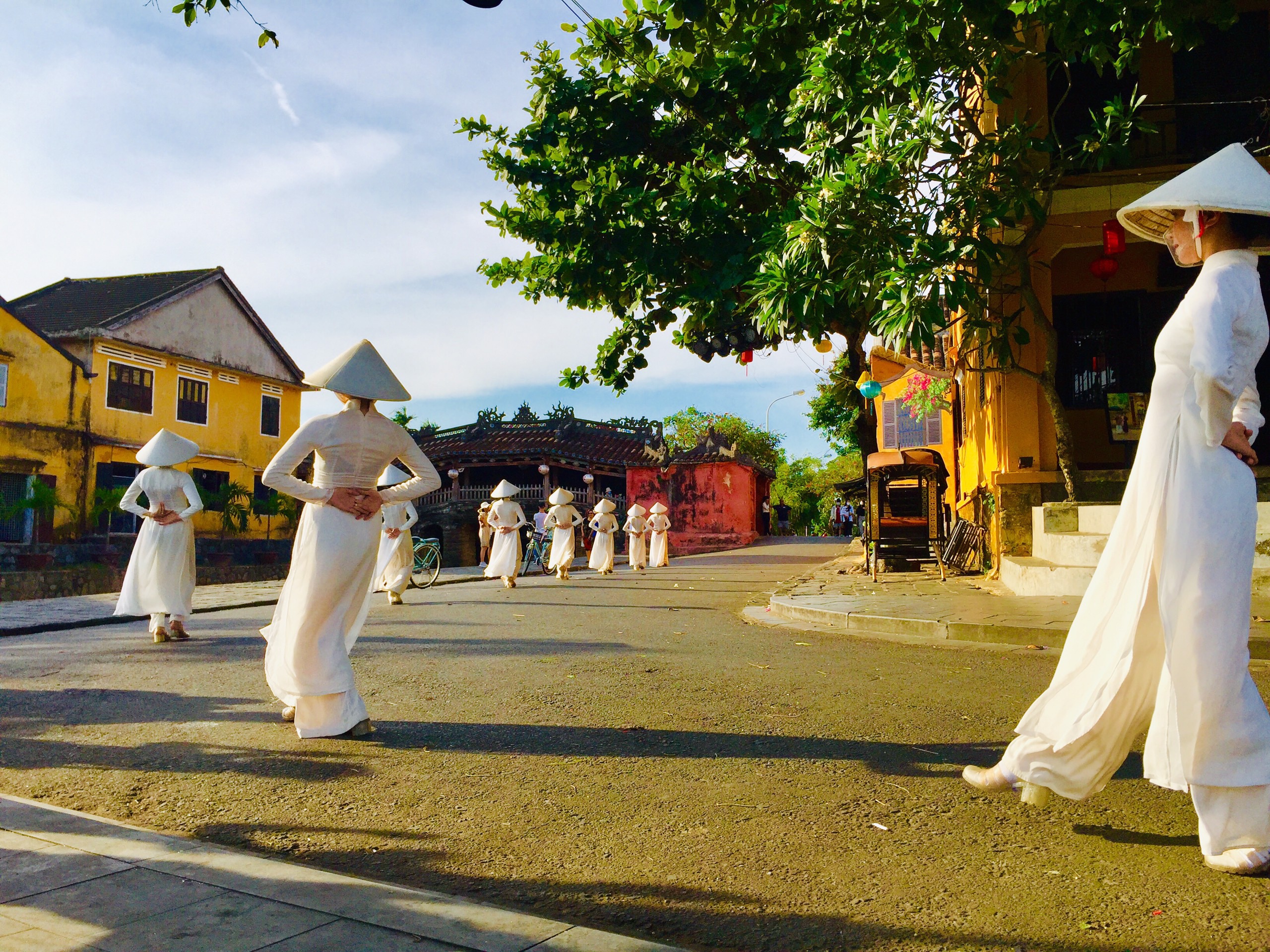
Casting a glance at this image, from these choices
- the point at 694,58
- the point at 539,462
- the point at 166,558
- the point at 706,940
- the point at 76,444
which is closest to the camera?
the point at 706,940

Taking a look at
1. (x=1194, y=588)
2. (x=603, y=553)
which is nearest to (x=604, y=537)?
(x=603, y=553)

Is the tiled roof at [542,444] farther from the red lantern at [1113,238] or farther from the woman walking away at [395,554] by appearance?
the red lantern at [1113,238]

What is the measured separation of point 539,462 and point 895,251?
25.7 meters

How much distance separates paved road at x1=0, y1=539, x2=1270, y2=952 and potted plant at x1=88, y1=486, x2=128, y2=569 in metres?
20.2

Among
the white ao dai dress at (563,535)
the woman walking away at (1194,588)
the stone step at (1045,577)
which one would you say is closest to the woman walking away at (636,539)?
the white ao dai dress at (563,535)

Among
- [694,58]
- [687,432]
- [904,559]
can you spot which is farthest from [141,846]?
[687,432]

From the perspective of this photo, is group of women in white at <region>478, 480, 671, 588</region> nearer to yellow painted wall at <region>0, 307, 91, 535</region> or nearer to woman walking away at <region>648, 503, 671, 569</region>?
woman walking away at <region>648, 503, 671, 569</region>

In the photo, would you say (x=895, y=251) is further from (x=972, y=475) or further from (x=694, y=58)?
(x=972, y=475)

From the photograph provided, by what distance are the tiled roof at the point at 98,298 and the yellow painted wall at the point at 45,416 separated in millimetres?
1791

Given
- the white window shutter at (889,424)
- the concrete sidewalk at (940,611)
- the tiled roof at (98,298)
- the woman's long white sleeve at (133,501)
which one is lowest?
the concrete sidewalk at (940,611)

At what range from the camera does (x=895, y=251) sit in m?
9.48

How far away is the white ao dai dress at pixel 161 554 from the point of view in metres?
8.85

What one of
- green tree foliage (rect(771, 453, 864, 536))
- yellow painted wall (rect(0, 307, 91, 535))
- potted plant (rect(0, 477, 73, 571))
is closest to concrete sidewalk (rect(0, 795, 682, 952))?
potted plant (rect(0, 477, 73, 571))

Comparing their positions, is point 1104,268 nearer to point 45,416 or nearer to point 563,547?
point 563,547
